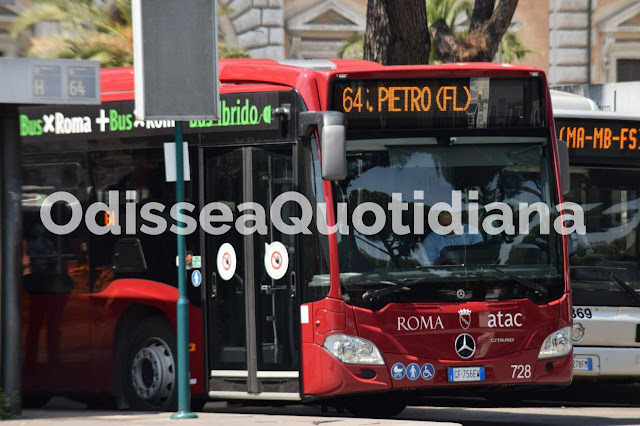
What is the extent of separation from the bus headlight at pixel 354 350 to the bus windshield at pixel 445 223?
31cm

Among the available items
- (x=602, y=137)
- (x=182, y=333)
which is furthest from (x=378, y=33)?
(x=182, y=333)

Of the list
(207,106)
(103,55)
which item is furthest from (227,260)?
(103,55)

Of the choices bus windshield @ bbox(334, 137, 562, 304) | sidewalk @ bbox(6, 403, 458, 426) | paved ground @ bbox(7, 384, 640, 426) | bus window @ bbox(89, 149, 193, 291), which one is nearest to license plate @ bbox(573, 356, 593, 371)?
paved ground @ bbox(7, 384, 640, 426)

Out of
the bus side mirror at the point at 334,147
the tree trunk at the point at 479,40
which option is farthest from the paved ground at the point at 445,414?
the tree trunk at the point at 479,40

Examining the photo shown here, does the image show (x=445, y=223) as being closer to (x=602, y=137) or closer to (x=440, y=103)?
(x=440, y=103)

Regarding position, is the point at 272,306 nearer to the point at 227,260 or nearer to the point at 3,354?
the point at 227,260

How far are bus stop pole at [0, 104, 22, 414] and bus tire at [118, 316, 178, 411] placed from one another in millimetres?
1233

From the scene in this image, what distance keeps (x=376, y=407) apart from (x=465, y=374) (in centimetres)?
154

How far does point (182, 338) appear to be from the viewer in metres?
10.8

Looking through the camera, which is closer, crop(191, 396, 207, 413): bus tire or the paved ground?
the paved ground

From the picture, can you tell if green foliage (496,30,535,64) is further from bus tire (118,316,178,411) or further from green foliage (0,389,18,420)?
green foliage (0,389,18,420)

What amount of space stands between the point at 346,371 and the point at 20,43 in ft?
79.6

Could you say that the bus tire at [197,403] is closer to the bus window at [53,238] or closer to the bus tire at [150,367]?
the bus tire at [150,367]

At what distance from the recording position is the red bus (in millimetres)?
10562
